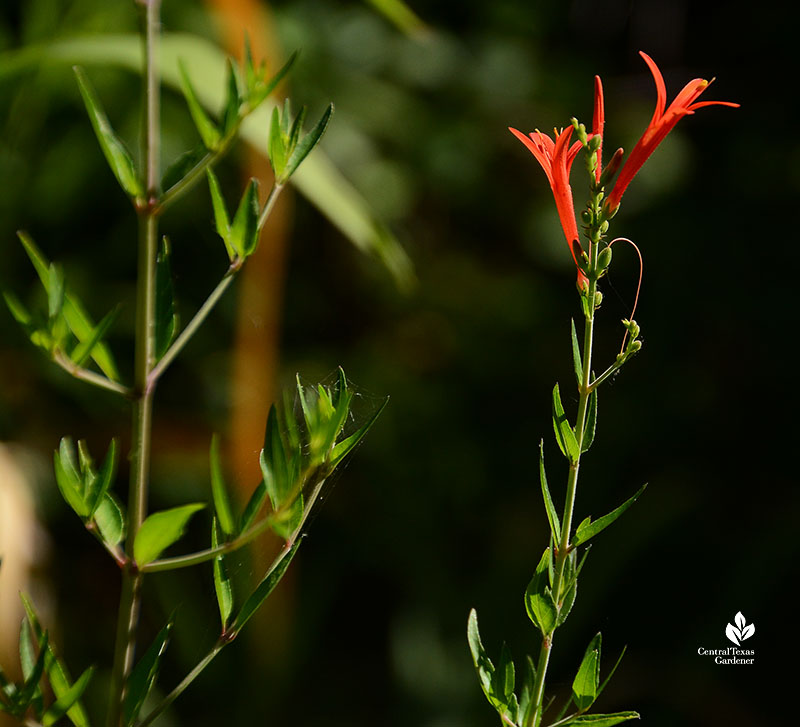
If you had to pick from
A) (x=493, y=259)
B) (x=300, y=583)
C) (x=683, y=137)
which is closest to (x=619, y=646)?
(x=300, y=583)

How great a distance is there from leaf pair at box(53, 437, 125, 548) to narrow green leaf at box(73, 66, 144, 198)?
0.06m

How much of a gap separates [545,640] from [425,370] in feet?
3.61

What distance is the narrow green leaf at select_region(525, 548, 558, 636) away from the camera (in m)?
0.20

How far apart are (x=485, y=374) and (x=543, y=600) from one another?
1.06 meters

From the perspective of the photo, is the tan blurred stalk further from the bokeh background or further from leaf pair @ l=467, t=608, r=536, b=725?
leaf pair @ l=467, t=608, r=536, b=725

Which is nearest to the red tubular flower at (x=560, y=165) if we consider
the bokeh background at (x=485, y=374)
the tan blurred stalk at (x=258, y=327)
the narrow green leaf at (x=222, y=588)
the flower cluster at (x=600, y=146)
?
the flower cluster at (x=600, y=146)

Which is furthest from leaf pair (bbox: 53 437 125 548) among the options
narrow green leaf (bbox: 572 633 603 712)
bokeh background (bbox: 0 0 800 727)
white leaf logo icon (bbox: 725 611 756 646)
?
bokeh background (bbox: 0 0 800 727)

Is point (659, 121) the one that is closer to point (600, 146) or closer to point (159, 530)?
point (600, 146)

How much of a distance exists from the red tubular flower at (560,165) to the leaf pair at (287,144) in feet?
0.16

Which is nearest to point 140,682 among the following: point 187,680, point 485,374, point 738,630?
A: point 187,680

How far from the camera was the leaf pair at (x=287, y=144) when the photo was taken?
0.20 metres

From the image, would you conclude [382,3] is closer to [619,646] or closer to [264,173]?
[264,173]

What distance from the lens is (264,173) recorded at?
987 mm

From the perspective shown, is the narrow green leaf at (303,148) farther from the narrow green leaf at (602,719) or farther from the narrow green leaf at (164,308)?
the narrow green leaf at (602,719)
